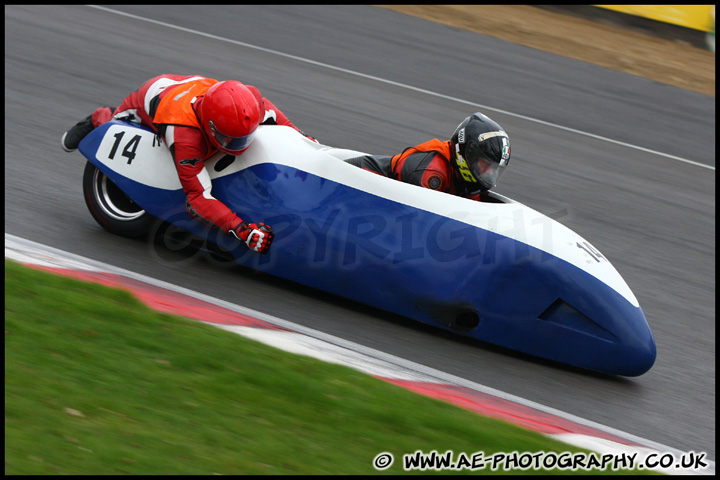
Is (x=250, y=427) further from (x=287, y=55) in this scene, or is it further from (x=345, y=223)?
(x=287, y=55)

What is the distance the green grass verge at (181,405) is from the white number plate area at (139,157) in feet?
3.67

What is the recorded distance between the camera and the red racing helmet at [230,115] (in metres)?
4.89

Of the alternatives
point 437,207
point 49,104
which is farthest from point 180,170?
point 49,104

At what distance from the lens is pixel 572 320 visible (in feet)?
15.5

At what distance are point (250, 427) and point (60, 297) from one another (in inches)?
56.2

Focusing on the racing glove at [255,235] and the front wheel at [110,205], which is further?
the front wheel at [110,205]

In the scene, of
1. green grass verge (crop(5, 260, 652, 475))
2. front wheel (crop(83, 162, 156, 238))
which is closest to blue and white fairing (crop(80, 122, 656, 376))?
front wheel (crop(83, 162, 156, 238))

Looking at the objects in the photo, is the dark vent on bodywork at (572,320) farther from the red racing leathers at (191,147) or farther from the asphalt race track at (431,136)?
the red racing leathers at (191,147)

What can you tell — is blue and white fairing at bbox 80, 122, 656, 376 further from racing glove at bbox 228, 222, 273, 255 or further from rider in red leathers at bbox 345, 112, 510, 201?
rider in red leathers at bbox 345, 112, 510, 201

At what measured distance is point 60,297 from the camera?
4230mm

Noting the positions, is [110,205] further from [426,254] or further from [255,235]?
[426,254]

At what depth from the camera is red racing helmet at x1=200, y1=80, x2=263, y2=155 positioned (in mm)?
4891

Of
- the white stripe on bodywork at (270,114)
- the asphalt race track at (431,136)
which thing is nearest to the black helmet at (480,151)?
the asphalt race track at (431,136)

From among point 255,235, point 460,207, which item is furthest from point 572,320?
point 255,235
